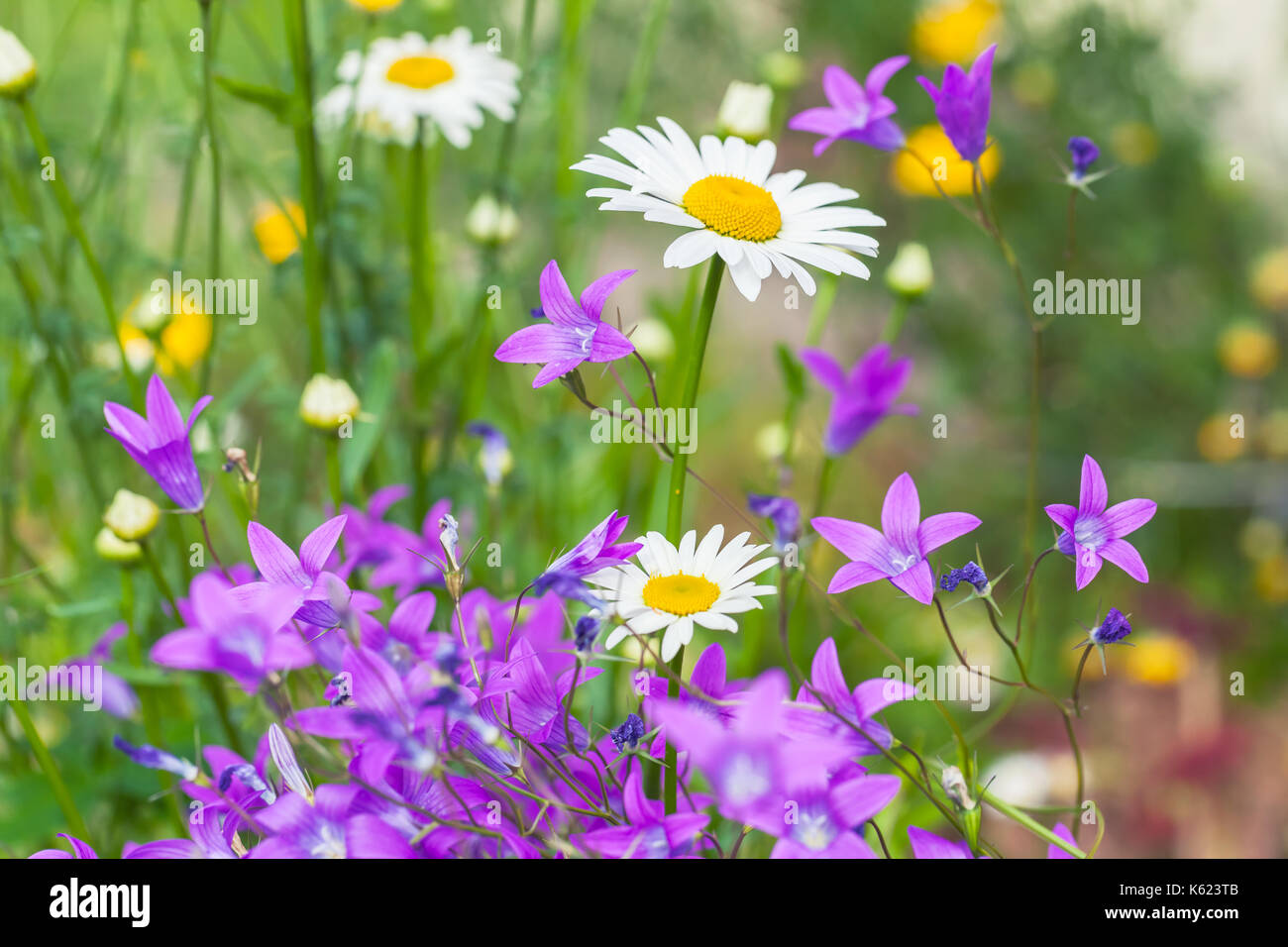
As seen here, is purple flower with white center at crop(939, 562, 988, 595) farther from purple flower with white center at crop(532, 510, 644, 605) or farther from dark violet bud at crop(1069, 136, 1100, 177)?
dark violet bud at crop(1069, 136, 1100, 177)

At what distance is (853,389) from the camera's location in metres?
0.26

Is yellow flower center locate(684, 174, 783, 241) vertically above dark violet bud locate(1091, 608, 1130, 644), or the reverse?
yellow flower center locate(684, 174, 783, 241)

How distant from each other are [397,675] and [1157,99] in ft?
4.79

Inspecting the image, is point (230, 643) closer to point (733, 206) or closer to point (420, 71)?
point (733, 206)

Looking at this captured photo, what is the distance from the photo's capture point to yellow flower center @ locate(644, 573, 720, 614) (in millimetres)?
316

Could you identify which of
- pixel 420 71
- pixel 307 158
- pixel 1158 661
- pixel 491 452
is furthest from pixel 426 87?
pixel 1158 661

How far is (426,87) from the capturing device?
0.66 meters

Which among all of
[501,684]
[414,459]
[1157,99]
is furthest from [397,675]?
[1157,99]

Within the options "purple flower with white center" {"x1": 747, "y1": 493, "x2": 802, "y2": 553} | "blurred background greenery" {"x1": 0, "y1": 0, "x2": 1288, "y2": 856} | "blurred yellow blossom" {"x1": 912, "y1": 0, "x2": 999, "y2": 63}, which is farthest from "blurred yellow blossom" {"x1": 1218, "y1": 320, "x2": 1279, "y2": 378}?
"purple flower with white center" {"x1": 747, "y1": 493, "x2": 802, "y2": 553}

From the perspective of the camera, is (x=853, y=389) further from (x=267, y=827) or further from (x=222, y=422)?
(x=222, y=422)

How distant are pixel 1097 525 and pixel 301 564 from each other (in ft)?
0.86

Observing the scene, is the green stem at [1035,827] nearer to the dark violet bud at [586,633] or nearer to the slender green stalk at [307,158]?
the dark violet bud at [586,633]

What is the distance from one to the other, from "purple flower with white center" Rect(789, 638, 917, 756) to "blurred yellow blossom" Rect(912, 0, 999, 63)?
106 centimetres

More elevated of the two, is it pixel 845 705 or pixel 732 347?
Answer: pixel 732 347
